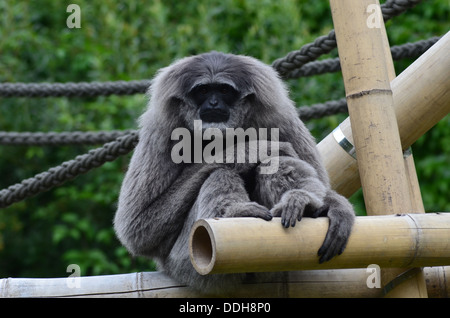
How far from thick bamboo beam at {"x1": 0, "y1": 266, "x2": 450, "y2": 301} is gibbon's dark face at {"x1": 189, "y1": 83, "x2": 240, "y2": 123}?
3.21 ft

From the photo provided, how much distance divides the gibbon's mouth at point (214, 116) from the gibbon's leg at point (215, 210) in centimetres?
39

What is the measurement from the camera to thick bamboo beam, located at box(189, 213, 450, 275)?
2.82 meters

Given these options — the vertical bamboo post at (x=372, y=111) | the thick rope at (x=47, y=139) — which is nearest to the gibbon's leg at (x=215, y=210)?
the vertical bamboo post at (x=372, y=111)

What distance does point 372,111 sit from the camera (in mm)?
3674

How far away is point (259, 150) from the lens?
3799 millimetres

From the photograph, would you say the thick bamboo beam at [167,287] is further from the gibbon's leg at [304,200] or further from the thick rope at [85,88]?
the thick rope at [85,88]

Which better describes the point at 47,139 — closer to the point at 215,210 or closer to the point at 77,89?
the point at 77,89

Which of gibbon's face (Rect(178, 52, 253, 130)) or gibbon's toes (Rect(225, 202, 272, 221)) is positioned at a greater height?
gibbon's face (Rect(178, 52, 253, 130))

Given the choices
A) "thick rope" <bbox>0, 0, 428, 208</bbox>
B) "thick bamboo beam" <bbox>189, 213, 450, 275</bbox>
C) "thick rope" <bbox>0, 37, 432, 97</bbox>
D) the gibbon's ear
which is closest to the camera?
"thick bamboo beam" <bbox>189, 213, 450, 275</bbox>

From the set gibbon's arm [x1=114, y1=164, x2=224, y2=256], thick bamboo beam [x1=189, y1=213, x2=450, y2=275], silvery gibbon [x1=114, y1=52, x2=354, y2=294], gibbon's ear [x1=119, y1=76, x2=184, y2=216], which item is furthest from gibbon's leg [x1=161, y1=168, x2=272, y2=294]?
thick bamboo beam [x1=189, y1=213, x2=450, y2=275]

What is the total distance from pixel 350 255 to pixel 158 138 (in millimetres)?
1454

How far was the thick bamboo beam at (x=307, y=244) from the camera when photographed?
2816mm

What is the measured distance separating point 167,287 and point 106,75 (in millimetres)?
5090

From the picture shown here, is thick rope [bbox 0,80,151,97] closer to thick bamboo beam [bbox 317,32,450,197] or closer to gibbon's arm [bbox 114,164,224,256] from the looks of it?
gibbon's arm [bbox 114,164,224,256]
